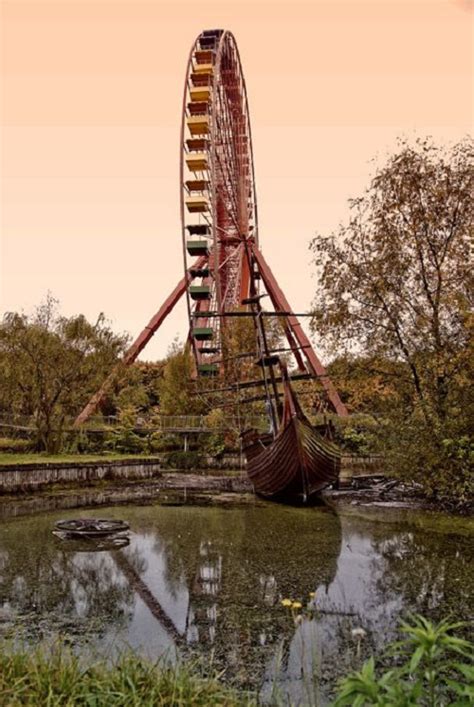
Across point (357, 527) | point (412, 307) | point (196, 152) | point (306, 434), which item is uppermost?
point (196, 152)

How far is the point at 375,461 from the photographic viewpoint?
64.4 feet

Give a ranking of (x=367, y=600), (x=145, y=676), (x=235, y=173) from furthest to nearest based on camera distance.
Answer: (x=235, y=173)
(x=367, y=600)
(x=145, y=676)

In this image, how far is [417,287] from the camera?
11.8 meters

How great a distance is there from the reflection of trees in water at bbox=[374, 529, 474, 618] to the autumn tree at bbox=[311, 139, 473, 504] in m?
2.92

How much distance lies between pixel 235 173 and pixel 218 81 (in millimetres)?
4803

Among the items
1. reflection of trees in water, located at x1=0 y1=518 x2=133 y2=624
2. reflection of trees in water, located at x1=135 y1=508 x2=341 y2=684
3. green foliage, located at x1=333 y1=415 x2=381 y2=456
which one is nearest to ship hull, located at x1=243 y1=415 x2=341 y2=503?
reflection of trees in water, located at x1=135 y1=508 x2=341 y2=684

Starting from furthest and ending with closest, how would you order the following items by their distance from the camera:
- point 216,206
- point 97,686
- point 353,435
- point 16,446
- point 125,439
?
point 216,206, point 353,435, point 125,439, point 16,446, point 97,686

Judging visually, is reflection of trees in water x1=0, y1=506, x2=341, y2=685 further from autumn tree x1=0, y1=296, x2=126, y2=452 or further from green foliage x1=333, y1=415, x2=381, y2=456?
green foliage x1=333, y1=415, x2=381, y2=456

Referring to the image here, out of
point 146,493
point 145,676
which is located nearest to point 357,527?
point 146,493

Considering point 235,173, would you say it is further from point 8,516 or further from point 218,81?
point 8,516

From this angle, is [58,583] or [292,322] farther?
[292,322]

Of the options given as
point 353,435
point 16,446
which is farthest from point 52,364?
point 353,435

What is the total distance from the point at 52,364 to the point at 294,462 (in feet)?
24.1

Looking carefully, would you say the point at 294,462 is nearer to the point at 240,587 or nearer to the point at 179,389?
the point at 240,587
